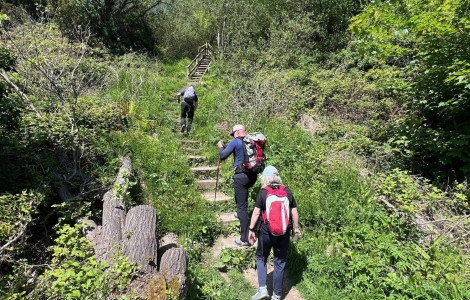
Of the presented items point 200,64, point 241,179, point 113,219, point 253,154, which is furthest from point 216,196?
point 200,64

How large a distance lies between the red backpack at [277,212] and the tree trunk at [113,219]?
1.90m

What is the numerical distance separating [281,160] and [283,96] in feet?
12.1

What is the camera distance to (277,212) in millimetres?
2898

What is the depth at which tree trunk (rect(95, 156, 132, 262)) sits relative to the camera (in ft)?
10.4

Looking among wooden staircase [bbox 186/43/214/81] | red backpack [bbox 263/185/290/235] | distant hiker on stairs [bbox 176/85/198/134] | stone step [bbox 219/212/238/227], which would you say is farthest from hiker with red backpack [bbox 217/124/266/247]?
wooden staircase [bbox 186/43/214/81]

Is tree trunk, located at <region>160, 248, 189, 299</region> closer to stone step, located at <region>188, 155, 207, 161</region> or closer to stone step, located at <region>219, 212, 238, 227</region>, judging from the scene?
stone step, located at <region>219, 212, 238, 227</region>

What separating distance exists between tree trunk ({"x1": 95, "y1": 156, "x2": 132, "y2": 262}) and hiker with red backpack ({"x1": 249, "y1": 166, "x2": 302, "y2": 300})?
184 centimetres

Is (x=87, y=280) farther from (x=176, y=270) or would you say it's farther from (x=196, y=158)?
(x=196, y=158)

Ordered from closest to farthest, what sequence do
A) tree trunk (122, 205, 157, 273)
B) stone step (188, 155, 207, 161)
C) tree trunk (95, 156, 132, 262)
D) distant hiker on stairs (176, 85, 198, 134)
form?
tree trunk (122, 205, 157, 273)
tree trunk (95, 156, 132, 262)
stone step (188, 155, 207, 161)
distant hiker on stairs (176, 85, 198, 134)

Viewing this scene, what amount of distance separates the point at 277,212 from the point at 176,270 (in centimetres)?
142

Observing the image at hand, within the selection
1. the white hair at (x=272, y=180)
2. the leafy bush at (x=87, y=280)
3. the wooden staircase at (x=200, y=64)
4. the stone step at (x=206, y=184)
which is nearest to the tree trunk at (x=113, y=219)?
the leafy bush at (x=87, y=280)

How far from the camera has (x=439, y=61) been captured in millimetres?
4750

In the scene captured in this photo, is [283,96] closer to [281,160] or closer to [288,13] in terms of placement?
[281,160]

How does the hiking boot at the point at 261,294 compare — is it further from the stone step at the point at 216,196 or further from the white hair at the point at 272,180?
the stone step at the point at 216,196
